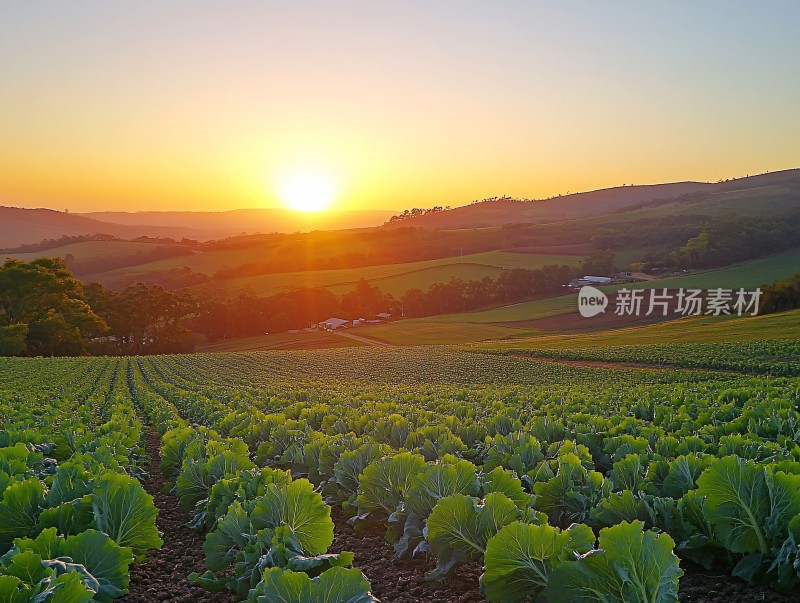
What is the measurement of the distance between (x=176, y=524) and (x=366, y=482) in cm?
252

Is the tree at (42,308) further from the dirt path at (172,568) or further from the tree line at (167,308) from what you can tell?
the dirt path at (172,568)

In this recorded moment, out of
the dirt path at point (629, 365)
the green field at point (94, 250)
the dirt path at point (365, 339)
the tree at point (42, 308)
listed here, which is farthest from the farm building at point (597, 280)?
the green field at point (94, 250)

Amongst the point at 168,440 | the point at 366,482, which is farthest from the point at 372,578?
the point at 168,440

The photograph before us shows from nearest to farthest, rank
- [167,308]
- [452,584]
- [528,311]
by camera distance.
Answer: [452,584] < [167,308] < [528,311]

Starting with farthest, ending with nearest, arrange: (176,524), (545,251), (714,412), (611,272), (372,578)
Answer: (545,251) < (611,272) < (714,412) < (176,524) < (372,578)

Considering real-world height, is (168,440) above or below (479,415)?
above

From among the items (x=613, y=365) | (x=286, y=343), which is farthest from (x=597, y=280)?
(x=613, y=365)

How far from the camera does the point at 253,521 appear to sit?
4.49 m

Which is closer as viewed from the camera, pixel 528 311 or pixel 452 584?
pixel 452 584

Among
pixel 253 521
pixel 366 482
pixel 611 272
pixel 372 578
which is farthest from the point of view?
pixel 611 272

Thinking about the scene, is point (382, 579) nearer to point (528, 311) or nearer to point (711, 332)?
point (711, 332)

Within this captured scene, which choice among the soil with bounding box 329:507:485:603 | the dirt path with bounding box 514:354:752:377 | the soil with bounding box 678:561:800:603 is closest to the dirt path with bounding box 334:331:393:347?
the dirt path with bounding box 514:354:752:377

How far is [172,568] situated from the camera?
552 cm

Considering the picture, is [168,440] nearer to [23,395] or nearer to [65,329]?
[23,395]
